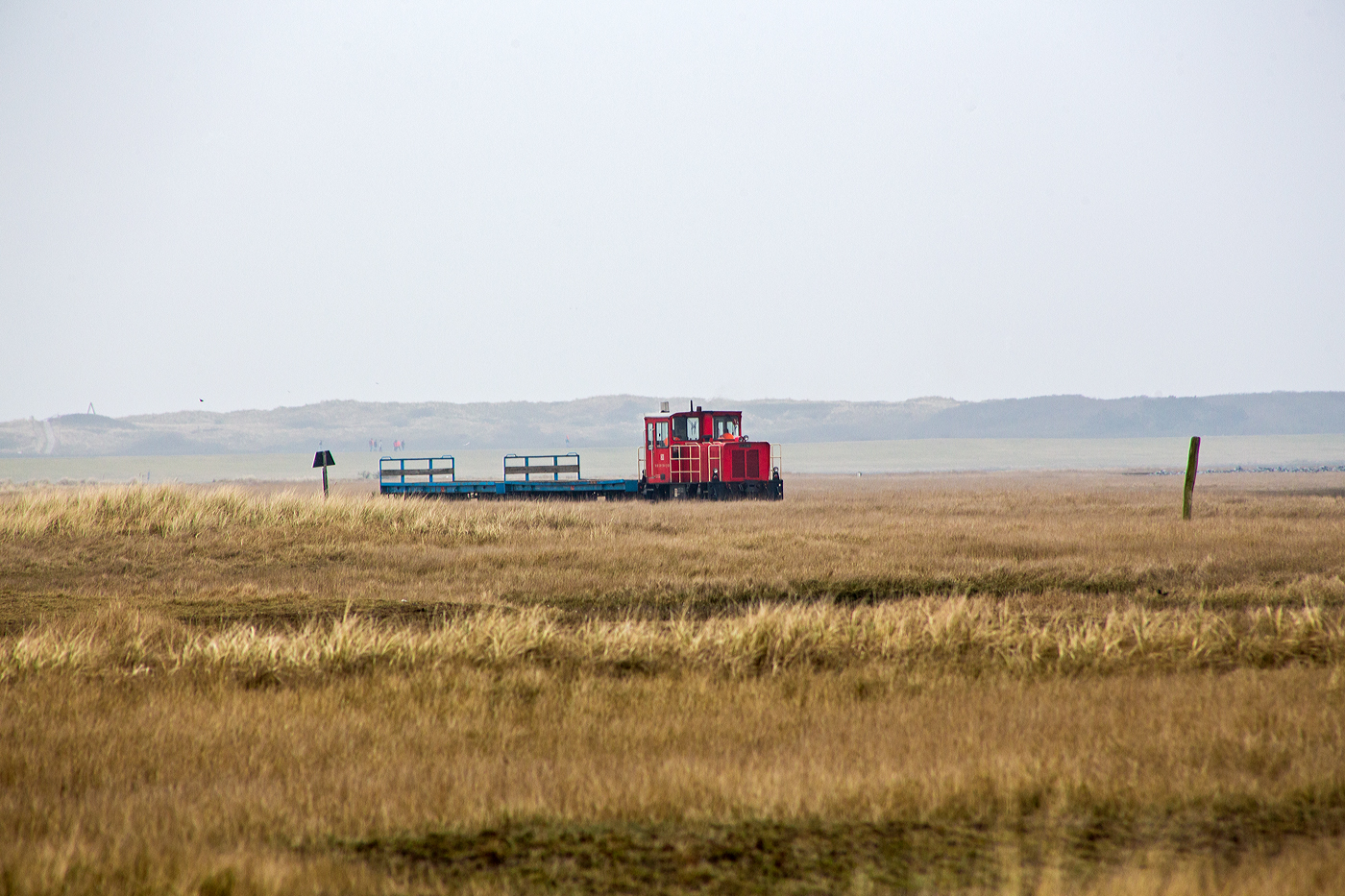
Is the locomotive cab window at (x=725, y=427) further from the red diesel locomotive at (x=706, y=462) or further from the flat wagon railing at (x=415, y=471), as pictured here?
the flat wagon railing at (x=415, y=471)

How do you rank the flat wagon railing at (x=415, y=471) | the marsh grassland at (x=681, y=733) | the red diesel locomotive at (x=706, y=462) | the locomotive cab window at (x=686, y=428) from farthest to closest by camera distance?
the flat wagon railing at (x=415, y=471)
the locomotive cab window at (x=686, y=428)
the red diesel locomotive at (x=706, y=462)
the marsh grassland at (x=681, y=733)

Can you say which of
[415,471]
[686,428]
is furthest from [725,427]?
[415,471]

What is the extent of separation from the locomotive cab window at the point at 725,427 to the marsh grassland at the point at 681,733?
20809mm

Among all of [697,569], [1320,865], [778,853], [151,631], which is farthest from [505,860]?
[697,569]

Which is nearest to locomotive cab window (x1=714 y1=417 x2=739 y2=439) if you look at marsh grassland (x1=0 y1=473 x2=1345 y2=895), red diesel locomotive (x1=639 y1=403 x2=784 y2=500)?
red diesel locomotive (x1=639 y1=403 x2=784 y2=500)

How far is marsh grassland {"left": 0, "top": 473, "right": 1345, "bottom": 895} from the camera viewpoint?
5.25 meters

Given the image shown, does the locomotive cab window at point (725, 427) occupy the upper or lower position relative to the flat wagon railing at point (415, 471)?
upper

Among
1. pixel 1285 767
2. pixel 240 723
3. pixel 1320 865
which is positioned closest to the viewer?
pixel 1320 865

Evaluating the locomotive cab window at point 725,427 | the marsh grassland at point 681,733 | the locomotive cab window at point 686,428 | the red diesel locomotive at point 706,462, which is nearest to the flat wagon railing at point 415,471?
the red diesel locomotive at point 706,462

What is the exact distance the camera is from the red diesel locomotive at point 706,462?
39.1m

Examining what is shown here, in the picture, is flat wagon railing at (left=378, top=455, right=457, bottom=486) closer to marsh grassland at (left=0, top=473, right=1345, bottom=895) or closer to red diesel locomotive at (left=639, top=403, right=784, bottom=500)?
red diesel locomotive at (left=639, top=403, right=784, bottom=500)

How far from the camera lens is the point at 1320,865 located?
498 centimetres

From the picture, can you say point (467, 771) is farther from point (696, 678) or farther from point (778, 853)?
point (696, 678)

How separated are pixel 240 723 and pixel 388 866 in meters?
3.62
